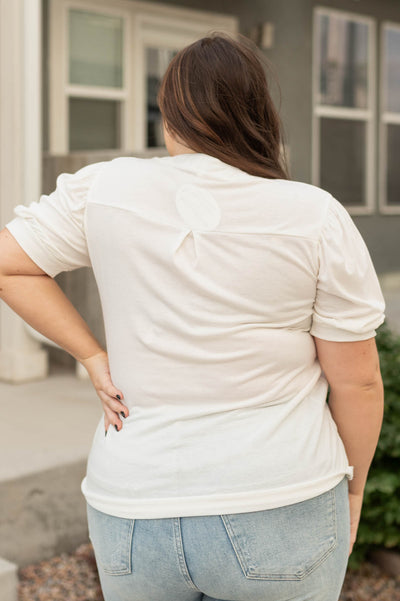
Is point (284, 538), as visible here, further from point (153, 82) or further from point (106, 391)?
point (153, 82)

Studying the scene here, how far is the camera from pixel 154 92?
7836 millimetres

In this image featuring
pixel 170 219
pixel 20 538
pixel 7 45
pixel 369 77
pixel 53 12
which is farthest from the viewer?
pixel 369 77

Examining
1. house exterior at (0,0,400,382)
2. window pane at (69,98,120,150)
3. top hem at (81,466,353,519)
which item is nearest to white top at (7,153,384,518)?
top hem at (81,466,353,519)

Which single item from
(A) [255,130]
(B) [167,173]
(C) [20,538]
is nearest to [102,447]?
(B) [167,173]

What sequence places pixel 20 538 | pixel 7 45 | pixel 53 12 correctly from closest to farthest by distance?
pixel 20 538 → pixel 7 45 → pixel 53 12

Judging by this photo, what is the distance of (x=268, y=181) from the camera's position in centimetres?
140

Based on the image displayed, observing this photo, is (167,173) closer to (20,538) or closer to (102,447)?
(102,447)

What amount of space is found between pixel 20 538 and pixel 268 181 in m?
2.35

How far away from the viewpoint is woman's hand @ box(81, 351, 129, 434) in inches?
58.6

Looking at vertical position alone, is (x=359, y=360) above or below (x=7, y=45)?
below

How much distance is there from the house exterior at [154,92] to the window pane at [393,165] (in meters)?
0.02

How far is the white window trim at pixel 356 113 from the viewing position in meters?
9.23

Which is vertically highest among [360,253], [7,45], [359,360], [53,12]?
[53,12]

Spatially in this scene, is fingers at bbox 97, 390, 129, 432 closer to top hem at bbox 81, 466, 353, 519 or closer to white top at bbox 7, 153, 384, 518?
white top at bbox 7, 153, 384, 518
